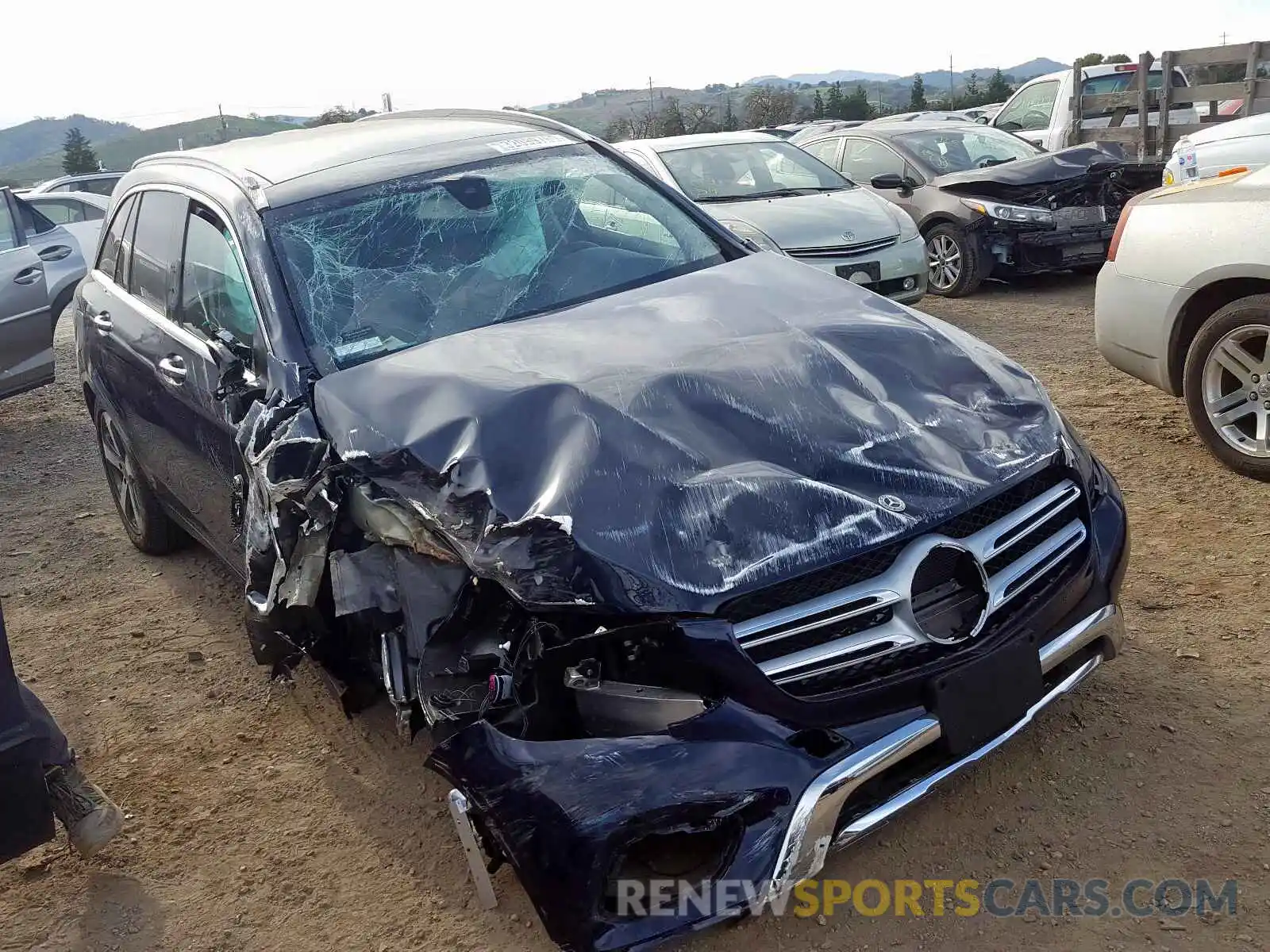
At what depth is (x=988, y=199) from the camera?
29.0 ft

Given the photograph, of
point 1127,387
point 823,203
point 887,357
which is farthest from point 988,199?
point 887,357

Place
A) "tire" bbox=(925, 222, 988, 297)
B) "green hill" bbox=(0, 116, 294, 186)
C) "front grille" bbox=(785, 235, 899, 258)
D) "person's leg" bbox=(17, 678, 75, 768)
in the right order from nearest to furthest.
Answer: "person's leg" bbox=(17, 678, 75, 768), "front grille" bbox=(785, 235, 899, 258), "tire" bbox=(925, 222, 988, 297), "green hill" bbox=(0, 116, 294, 186)

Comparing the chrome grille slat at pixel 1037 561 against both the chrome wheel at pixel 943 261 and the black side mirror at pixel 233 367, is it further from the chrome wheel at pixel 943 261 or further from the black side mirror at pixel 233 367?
the chrome wheel at pixel 943 261

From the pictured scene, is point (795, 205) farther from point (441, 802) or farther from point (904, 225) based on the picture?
point (441, 802)

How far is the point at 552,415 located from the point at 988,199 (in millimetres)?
7074

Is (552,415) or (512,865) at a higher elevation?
(552,415)

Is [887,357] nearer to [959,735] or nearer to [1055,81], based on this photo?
[959,735]

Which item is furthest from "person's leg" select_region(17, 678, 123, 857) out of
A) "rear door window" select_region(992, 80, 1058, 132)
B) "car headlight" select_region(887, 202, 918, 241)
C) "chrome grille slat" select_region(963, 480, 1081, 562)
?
"rear door window" select_region(992, 80, 1058, 132)

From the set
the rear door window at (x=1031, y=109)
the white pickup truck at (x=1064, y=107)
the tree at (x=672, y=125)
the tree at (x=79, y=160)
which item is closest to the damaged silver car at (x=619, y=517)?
the white pickup truck at (x=1064, y=107)

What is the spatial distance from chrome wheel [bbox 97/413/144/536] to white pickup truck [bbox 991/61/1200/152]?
10.3 meters

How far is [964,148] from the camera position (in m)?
9.84

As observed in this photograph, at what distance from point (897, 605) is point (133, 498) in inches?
155

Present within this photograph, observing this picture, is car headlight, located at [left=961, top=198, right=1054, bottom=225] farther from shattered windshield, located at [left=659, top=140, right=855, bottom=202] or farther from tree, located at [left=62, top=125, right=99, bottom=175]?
tree, located at [left=62, top=125, right=99, bottom=175]

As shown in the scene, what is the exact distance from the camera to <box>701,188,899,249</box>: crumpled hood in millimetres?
7785
